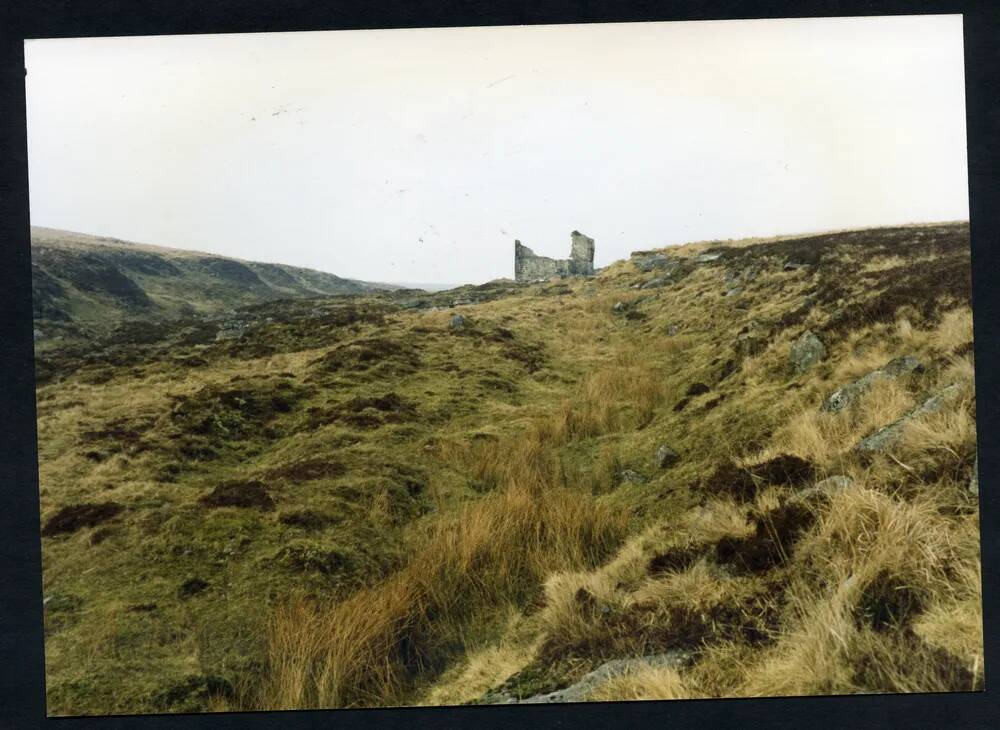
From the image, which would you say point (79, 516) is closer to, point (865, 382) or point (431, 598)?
point (431, 598)

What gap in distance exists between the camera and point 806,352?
6.07m

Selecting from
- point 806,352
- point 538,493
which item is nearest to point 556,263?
point 538,493

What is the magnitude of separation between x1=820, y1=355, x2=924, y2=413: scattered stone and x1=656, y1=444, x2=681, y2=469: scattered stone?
130 centimetres

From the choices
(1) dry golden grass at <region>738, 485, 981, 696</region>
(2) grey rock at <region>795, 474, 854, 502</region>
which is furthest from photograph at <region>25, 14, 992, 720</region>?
(1) dry golden grass at <region>738, 485, 981, 696</region>

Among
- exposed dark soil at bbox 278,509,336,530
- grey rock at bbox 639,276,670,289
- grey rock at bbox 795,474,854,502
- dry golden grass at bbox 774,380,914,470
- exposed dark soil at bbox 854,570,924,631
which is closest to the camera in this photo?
exposed dark soil at bbox 854,570,924,631

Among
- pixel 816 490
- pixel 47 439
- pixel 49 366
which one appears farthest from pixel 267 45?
pixel 816 490

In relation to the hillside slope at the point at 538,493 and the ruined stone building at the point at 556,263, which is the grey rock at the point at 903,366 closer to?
the hillside slope at the point at 538,493

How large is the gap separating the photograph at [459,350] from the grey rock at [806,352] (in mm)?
27

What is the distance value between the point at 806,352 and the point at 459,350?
332 cm

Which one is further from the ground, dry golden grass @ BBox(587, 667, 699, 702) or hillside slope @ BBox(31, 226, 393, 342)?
hillside slope @ BBox(31, 226, 393, 342)

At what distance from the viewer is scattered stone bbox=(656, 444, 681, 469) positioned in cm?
588

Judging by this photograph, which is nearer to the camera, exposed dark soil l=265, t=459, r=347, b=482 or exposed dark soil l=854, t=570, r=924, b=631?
exposed dark soil l=854, t=570, r=924, b=631

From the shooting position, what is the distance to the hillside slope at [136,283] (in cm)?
592

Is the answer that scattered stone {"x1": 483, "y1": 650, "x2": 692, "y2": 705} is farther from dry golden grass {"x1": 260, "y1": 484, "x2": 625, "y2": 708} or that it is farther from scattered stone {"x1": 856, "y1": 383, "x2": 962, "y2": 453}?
scattered stone {"x1": 856, "y1": 383, "x2": 962, "y2": 453}
